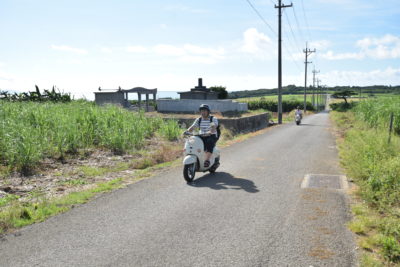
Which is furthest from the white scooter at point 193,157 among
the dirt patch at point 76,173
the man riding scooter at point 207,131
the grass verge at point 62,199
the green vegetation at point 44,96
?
the green vegetation at point 44,96

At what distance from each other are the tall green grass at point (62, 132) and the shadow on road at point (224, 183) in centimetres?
452

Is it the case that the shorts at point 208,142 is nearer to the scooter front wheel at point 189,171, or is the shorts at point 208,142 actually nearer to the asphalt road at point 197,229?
the scooter front wheel at point 189,171

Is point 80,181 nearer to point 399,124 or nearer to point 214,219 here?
point 214,219

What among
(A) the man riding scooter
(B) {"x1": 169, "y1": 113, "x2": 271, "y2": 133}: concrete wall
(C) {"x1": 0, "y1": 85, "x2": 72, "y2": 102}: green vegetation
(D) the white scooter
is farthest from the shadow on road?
(C) {"x1": 0, "y1": 85, "x2": 72, "y2": 102}: green vegetation

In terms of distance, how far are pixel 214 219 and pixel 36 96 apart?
68.8 ft

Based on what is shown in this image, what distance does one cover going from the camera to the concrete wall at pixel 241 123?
21.3 metres

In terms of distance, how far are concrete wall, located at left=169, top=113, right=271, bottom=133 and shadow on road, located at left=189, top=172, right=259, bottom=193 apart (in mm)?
10460

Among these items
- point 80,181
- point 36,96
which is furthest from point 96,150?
point 36,96

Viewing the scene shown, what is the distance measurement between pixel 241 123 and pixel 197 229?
18632mm

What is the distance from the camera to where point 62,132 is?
1114 cm

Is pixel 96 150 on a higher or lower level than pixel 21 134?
lower

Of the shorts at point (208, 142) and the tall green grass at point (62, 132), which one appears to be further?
the tall green grass at point (62, 132)

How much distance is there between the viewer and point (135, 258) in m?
4.10

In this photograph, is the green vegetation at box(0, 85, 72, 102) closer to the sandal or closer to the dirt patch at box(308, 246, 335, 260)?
the sandal
